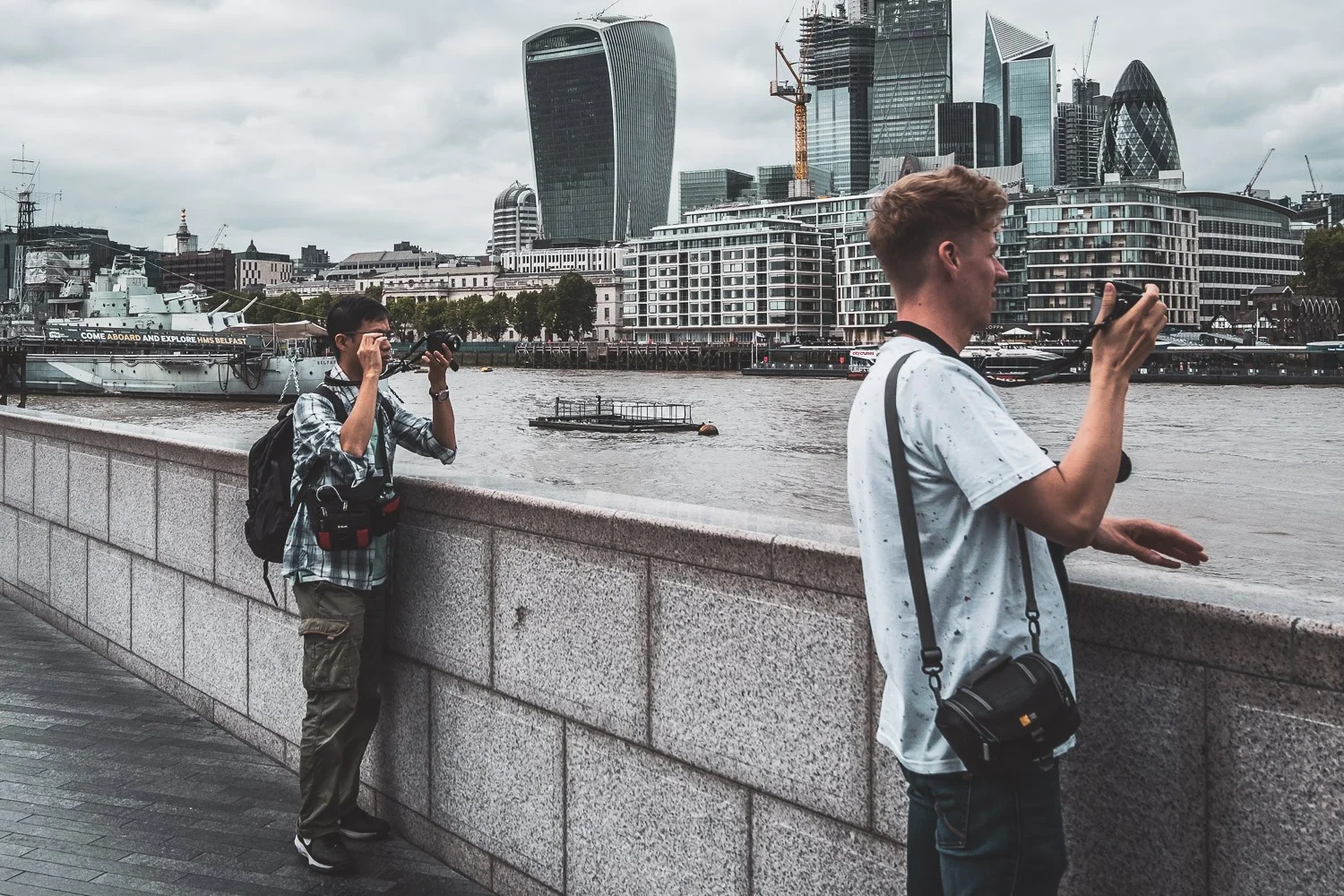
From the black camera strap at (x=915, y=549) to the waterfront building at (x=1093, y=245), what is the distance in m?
146

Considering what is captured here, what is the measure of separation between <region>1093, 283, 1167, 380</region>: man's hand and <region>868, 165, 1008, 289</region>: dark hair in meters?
0.30

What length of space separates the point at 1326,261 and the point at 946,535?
11938cm

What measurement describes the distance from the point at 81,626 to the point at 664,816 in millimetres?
5583

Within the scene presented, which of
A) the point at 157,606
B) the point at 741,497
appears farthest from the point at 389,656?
the point at 741,497

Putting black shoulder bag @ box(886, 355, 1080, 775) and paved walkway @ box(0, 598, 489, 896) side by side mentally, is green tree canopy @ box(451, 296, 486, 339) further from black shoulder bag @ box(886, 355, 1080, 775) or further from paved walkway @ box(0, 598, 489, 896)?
black shoulder bag @ box(886, 355, 1080, 775)

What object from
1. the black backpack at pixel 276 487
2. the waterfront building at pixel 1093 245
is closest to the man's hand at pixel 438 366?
the black backpack at pixel 276 487

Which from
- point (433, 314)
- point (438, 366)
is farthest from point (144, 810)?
point (433, 314)

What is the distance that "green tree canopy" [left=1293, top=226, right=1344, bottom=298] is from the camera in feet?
348

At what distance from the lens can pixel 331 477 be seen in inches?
168

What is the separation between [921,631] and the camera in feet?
7.31

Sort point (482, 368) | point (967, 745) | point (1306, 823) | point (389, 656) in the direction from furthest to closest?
1. point (482, 368)
2. point (389, 656)
3. point (1306, 823)
4. point (967, 745)

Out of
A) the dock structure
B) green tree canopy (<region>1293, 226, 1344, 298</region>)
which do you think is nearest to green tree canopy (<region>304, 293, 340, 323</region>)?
green tree canopy (<region>1293, 226, 1344, 298</region>)

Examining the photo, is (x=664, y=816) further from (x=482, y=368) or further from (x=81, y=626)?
(x=482, y=368)

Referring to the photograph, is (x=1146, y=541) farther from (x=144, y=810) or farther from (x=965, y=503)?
(x=144, y=810)
